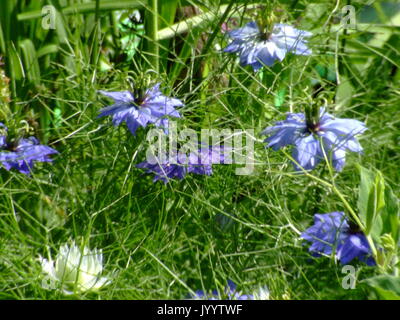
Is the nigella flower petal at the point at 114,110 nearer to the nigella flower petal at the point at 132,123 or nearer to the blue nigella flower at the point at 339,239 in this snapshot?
the nigella flower petal at the point at 132,123

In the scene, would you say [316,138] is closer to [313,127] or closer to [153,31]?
[313,127]

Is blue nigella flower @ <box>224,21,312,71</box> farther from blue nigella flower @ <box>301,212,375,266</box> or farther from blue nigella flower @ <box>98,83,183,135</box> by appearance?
blue nigella flower @ <box>301,212,375,266</box>

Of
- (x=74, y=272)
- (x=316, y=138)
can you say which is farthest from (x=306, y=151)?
(x=74, y=272)

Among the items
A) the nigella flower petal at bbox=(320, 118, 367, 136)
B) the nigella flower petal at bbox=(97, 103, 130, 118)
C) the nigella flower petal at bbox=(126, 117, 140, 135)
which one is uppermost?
the nigella flower petal at bbox=(97, 103, 130, 118)

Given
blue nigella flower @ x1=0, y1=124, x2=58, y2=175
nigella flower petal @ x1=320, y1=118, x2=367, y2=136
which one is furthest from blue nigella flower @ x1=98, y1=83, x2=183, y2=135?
nigella flower petal @ x1=320, y1=118, x2=367, y2=136

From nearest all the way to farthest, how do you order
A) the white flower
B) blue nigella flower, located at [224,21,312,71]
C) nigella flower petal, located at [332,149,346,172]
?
the white flower < nigella flower petal, located at [332,149,346,172] < blue nigella flower, located at [224,21,312,71]

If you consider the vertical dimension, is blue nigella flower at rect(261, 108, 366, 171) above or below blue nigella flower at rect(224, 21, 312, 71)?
below

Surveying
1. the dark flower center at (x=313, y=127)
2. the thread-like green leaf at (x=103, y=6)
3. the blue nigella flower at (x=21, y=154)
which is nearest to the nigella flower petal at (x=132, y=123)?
the blue nigella flower at (x=21, y=154)
